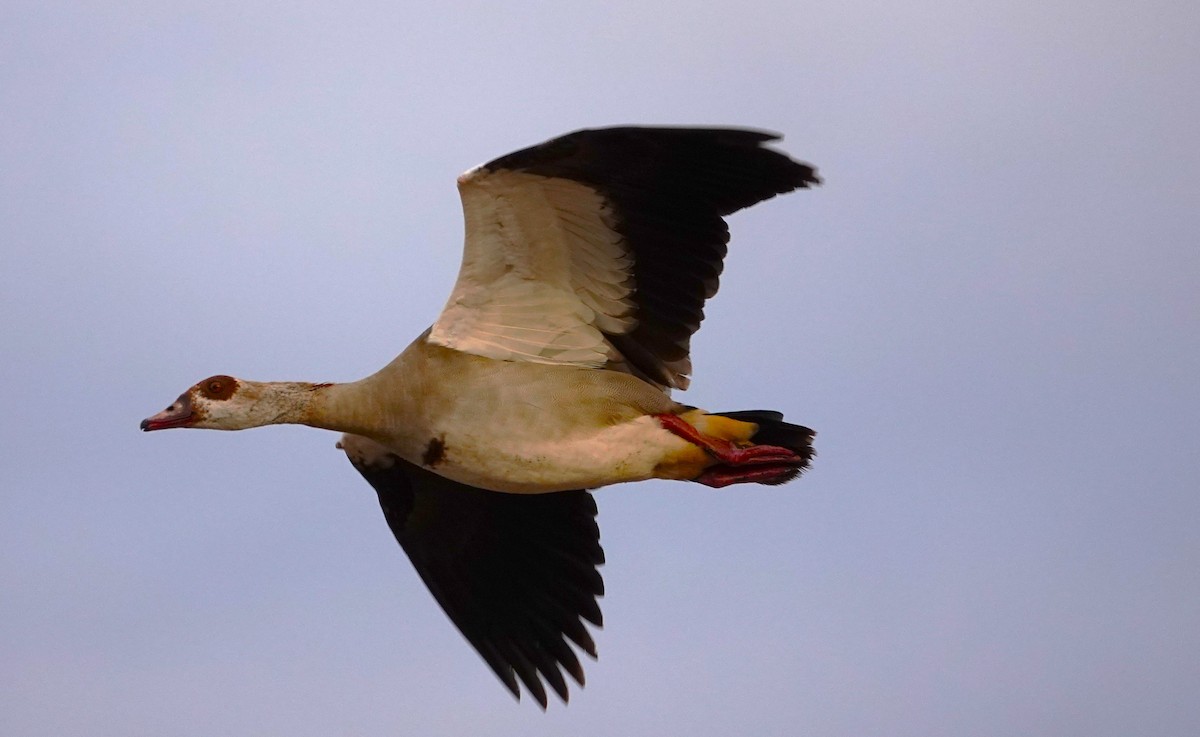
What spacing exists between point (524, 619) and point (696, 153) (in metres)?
2.78

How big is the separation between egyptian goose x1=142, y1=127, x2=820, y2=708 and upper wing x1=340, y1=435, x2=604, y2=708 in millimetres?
700

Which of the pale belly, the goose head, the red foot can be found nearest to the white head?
the goose head

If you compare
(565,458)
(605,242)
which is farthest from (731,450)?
(605,242)

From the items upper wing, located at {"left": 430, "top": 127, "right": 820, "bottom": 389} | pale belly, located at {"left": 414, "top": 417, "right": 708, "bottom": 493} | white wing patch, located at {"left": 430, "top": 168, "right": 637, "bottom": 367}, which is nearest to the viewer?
upper wing, located at {"left": 430, "top": 127, "right": 820, "bottom": 389}

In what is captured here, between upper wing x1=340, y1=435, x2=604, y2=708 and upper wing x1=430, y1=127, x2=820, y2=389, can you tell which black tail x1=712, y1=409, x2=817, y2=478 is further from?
upper wing x1=340, y1=435, x2=604, y2=708

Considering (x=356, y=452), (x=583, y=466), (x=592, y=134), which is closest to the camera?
(x=592, y=134)

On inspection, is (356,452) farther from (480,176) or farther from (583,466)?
(480,176)

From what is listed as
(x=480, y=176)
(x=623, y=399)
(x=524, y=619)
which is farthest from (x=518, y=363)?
(x=524, y=619)

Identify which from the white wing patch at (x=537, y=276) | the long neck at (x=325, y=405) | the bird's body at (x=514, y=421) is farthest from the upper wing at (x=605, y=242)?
the long neck at (x=325, y=405)

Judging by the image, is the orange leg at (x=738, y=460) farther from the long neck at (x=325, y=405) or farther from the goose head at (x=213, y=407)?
the goose head at (x=213, y=407)

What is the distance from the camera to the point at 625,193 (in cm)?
770

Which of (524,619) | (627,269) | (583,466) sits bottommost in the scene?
(524,619)

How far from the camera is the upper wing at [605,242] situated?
7422 millimetres

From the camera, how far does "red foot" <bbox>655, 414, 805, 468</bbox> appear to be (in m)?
8.09
